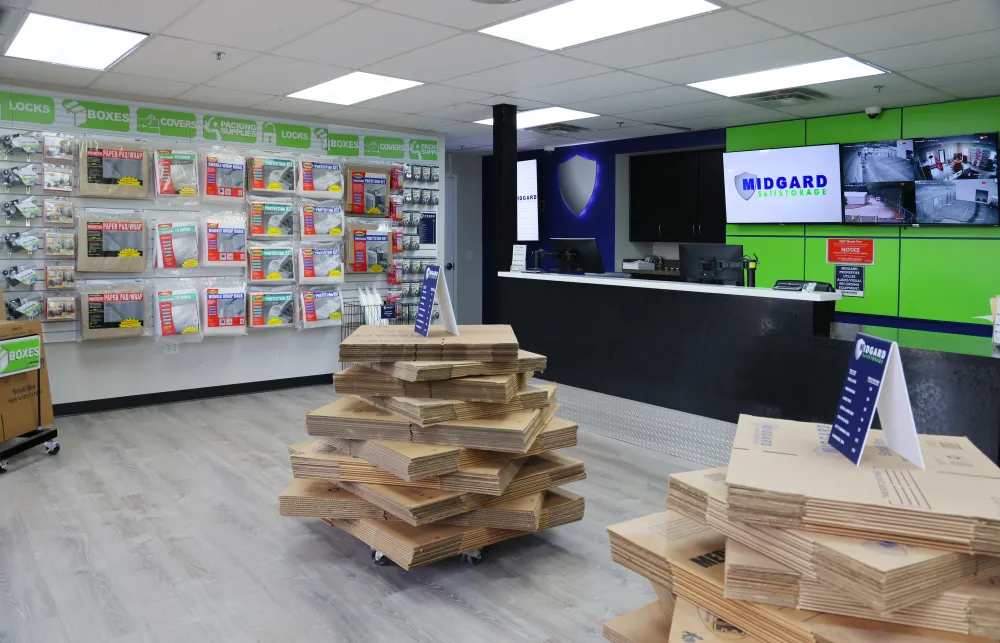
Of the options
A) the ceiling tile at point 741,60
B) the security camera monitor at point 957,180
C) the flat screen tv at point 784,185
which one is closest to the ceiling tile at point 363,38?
the ceiling tile at point 741,60

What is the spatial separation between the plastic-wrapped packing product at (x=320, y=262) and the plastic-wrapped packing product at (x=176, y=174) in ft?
3.49

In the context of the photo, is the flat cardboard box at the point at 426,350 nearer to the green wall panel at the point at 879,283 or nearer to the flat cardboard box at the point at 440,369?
the flat cardboard box at the point at 440,369

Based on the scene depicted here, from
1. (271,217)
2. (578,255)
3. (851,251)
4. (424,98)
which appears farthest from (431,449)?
(851,251)

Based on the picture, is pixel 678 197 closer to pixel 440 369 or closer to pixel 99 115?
pixel 99 115

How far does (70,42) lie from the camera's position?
4.54 meters

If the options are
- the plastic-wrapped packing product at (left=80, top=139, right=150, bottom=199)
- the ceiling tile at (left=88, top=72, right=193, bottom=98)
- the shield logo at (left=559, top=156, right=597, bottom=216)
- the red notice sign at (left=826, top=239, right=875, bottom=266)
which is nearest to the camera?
the ceiling tile at (left=88, top=72, right=193, bottom=98)

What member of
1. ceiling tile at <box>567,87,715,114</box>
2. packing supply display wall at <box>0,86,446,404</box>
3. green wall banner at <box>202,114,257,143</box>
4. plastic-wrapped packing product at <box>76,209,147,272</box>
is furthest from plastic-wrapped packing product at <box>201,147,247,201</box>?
ceiling tile at <box>567,87,715,114</box>

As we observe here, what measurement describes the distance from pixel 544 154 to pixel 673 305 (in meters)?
5.32

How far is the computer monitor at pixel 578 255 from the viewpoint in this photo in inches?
249

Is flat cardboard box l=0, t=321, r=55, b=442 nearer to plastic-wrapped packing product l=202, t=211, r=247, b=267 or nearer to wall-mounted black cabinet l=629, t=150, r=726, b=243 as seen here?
plastic-wrapped packing product l=202, t=211, r=247, b=267

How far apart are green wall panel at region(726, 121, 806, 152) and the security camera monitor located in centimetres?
114

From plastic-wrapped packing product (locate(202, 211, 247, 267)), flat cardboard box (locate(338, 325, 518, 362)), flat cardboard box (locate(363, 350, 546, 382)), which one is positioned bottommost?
flat cardboard box (locate(363, 350, 546, 382))

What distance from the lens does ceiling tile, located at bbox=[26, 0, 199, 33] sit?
12.2 feet

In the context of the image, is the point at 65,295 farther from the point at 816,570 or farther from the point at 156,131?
the point at 816,570
